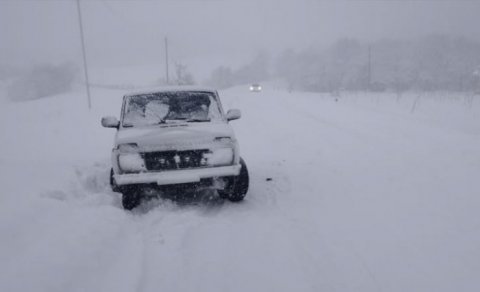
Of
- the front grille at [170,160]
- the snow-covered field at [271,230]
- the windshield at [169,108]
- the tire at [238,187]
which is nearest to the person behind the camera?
the snow-covered field at [271,230]

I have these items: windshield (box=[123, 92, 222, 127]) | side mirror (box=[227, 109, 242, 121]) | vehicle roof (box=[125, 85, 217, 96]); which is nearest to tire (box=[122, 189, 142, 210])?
windshield (box=[123, 92, 222, 127])

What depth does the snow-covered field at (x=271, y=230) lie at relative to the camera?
3408 mm

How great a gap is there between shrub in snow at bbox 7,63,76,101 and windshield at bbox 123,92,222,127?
3178 inches

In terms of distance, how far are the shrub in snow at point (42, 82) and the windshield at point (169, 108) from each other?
80.7m

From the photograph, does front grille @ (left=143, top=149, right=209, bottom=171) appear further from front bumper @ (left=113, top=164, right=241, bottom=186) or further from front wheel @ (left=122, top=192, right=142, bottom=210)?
front wheel @ (left=122, top=192, right=142, bottom=210)

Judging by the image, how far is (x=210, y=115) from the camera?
6344 mm

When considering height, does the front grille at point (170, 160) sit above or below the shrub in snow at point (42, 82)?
above

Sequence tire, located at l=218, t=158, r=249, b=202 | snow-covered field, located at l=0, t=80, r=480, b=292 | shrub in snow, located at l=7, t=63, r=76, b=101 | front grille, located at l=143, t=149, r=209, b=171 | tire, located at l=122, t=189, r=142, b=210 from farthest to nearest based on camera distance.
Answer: shrub in snow, located at l=7, t=63, r=76, b=101 → tire, located at l=218, t=158, r=249, b=202 → tire, located at l=122, t=189, r=142, b=210 → front grille, located at l=143, t=149, r=209, b=171 → snow-covered field, located at l=0, t=80, r=480, b=292

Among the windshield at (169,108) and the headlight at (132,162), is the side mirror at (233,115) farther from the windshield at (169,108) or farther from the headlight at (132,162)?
the headlight at (132,162)

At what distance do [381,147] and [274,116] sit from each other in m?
9.13

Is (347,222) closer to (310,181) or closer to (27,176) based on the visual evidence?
(310,181)

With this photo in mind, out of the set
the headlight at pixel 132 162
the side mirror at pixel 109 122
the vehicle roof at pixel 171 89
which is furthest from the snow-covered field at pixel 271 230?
the vehicle roof at pixel 171 89

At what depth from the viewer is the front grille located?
5.31 meters

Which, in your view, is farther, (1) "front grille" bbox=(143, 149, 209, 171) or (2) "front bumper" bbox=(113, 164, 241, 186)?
(1) "front grille" bbox=(143, 149, 209, 171)
